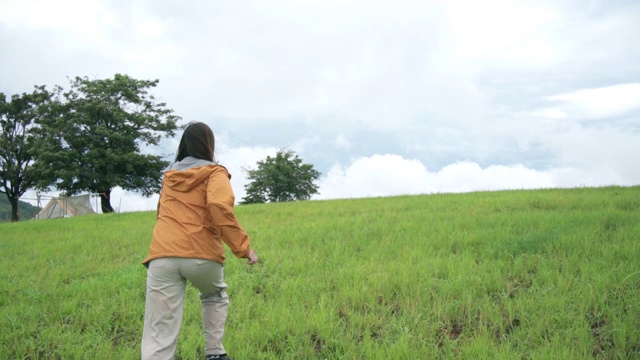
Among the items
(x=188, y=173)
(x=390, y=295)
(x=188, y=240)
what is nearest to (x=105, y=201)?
(x=390, y=295)

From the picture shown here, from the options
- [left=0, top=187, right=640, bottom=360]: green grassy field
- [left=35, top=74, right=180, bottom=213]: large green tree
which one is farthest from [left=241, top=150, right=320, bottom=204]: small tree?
[left=0, top=187, right=640, bottom=360]: green grassy field

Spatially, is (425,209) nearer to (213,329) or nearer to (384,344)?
(384,344)

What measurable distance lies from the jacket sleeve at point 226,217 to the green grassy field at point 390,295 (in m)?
1.76

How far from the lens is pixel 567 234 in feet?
26.6

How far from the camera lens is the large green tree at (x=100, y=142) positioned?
101 feet

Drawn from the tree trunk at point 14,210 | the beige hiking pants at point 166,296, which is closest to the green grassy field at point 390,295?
the beige hiking pants at point 166,296

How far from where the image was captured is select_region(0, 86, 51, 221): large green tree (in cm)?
3691

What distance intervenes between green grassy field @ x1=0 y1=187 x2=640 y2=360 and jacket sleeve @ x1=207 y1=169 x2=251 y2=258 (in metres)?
1.76

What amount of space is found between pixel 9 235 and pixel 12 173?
26.1 m

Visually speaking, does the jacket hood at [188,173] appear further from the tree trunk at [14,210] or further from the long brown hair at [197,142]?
the tree trunk at [14,210]

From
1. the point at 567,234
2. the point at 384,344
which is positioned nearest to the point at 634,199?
the point at 567,234

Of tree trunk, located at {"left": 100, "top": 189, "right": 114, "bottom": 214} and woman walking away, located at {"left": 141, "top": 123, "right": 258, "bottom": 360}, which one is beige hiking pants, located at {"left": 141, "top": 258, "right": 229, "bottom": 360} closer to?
woman walking away, located at {"left": 141, "top": 123, "right": 258, "bottom": 360}

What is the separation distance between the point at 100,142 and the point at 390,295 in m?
31.6

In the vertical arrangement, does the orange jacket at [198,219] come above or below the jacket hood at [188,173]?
below
